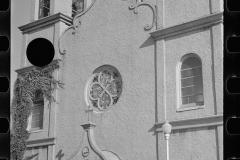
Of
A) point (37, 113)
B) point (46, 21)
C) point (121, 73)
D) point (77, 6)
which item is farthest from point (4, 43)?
point (77, 6)

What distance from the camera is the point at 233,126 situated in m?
1.11

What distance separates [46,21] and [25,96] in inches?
176

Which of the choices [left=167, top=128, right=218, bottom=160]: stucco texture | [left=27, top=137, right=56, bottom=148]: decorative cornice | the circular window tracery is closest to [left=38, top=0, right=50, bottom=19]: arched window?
the circular window tracery

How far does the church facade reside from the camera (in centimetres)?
1246

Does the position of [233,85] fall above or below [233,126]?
above

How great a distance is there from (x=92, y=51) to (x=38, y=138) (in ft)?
17.6

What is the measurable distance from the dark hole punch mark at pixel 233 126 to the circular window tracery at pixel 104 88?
46.3 ft

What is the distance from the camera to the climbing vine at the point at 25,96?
17.7 m

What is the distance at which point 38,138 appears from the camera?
17.3 meters

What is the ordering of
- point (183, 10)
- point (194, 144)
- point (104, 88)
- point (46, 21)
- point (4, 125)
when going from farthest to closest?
point (46, 21), point (104, 88), point (183, 10), point (194, 144), point (4, 125)

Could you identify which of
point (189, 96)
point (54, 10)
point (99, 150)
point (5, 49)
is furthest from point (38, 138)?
point (5, 49)

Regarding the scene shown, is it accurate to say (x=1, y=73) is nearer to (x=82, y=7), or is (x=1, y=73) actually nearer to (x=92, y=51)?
(x=92, y=51)

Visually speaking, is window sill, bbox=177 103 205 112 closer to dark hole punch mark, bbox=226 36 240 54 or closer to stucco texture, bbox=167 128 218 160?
stucco texture, bbox=167 128 218 160

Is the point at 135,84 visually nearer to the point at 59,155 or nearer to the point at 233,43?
the point at 59,155
